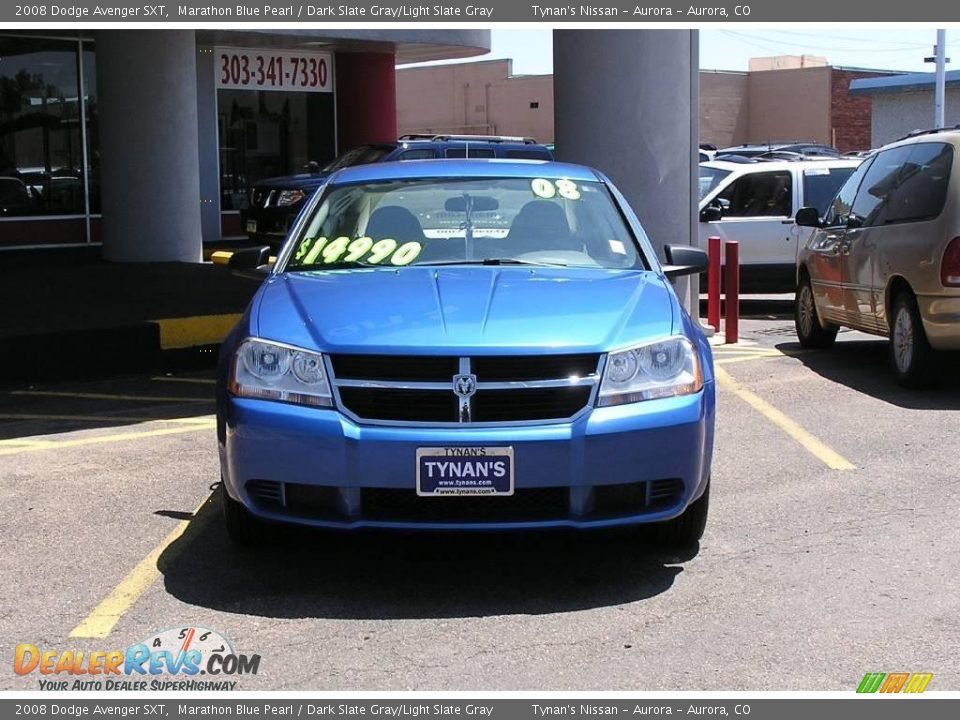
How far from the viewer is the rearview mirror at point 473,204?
255 inches

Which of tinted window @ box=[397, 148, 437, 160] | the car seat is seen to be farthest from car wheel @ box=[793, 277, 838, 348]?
tinted window @ box=[397, 148, 437, 160]

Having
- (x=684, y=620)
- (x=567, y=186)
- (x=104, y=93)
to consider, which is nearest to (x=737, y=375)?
(x=567, y=186)

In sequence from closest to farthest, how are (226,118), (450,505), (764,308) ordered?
(450,505) → (764,308) → (226,118)

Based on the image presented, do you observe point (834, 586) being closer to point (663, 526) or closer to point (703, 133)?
point (663, 526)

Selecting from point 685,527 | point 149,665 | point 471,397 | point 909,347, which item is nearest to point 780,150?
point 909,347

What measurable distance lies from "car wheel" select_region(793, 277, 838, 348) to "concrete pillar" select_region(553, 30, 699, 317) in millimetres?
944

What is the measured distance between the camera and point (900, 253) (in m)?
9.67

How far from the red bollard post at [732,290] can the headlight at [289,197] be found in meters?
8.17

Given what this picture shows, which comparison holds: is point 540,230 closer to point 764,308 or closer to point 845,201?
point 845,201

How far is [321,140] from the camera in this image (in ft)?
80.7

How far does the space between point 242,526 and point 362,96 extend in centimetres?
1978

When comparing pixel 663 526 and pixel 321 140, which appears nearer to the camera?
pixel 663 526
